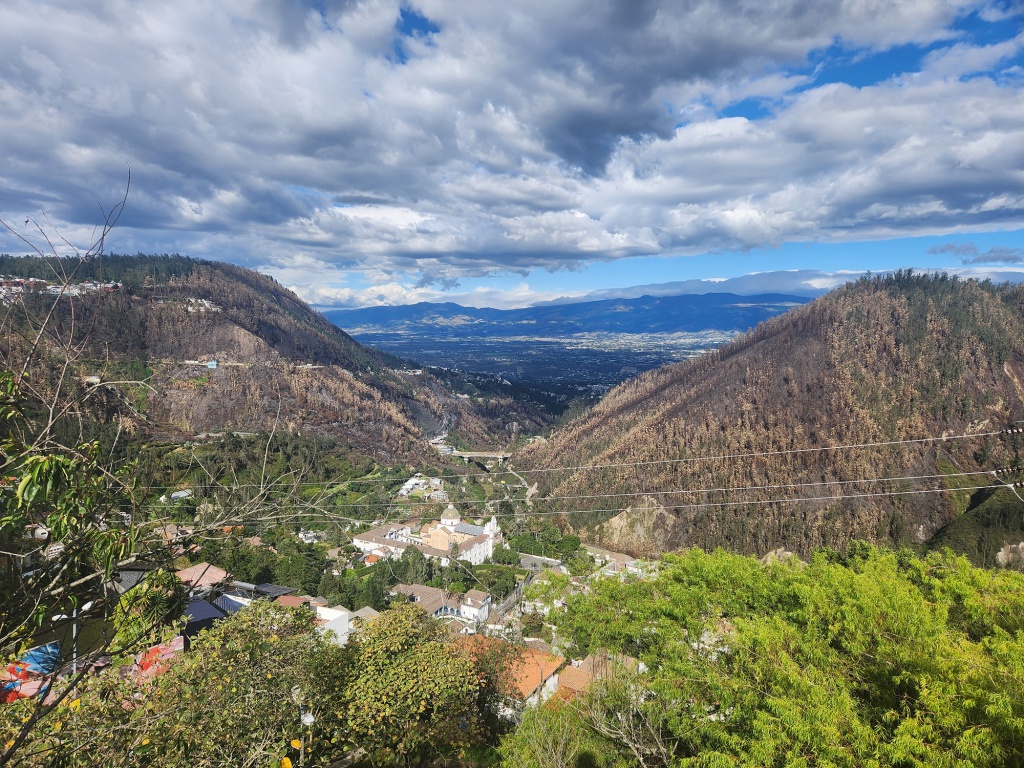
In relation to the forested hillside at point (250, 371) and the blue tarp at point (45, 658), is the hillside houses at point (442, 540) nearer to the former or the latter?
the forested hillside at point (250, 371)

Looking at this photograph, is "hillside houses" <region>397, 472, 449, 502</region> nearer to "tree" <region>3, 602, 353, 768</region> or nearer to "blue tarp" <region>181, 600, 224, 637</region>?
"blue tarp" <region>181, 600, 224, 637</region>

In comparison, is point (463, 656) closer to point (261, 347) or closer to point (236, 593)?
point (236, 593)

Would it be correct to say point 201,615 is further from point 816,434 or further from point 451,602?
point 816,434

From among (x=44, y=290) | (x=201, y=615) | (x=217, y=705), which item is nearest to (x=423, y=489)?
(x=201, y=615)

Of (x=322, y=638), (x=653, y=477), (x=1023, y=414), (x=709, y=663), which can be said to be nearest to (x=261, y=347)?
(x=653, y=477)

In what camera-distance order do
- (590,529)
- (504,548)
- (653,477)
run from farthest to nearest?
(653,477)
(590,529)
(504,548)

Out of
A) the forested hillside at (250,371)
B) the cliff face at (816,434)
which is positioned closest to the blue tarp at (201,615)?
the cliff face at (816,434)
